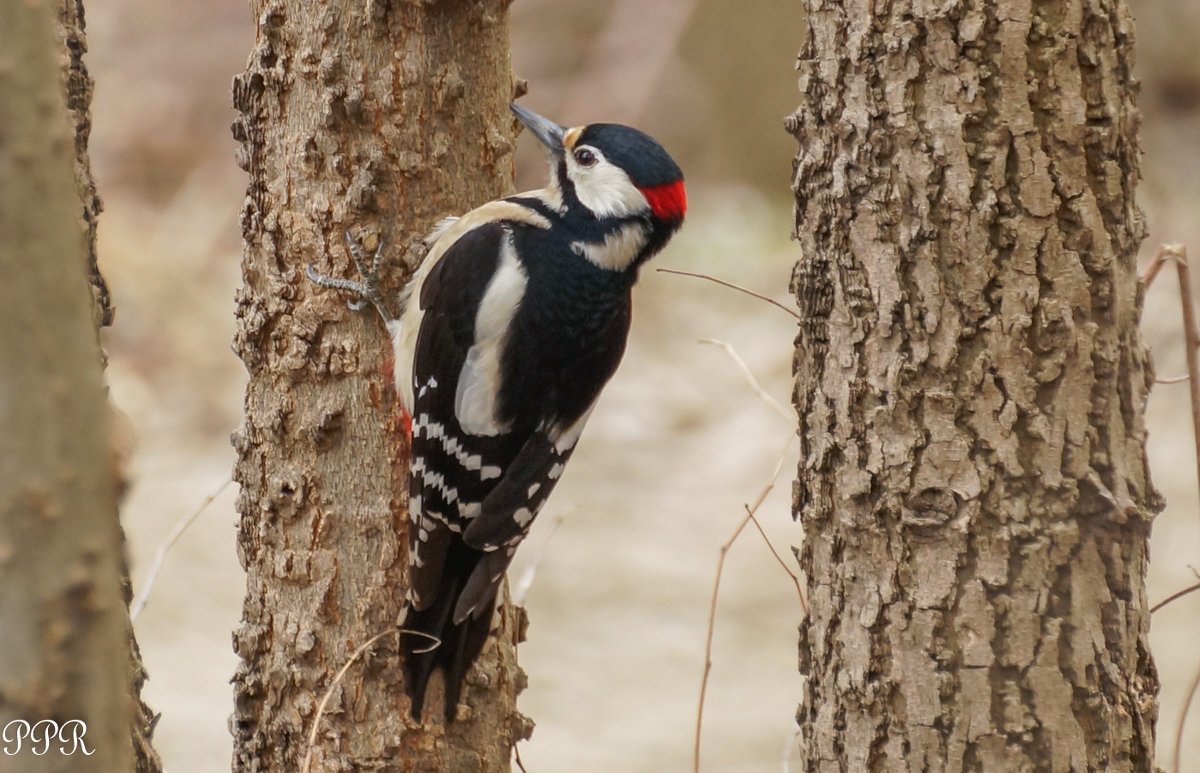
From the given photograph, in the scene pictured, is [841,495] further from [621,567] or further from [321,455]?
[621,567]

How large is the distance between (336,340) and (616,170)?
64cm

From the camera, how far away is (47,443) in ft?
2.44

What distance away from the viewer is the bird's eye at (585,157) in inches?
93.4

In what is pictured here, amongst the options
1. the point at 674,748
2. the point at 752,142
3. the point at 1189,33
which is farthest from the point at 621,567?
the point at 1189,33

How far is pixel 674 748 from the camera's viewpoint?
4578mm

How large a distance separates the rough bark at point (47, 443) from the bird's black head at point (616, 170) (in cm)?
157

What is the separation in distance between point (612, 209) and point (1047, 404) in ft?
3.43

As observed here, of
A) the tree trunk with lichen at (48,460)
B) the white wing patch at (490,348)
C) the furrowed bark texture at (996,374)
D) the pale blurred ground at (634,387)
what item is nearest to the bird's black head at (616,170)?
the white wing patch at (490,348)

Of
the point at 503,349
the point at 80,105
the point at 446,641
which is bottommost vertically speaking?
the point at 446,641

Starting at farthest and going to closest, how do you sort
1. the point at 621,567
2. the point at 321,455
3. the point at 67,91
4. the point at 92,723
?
the point at 621,567 < the point at 321,455 < the point at 67,91 < the point at 92,723

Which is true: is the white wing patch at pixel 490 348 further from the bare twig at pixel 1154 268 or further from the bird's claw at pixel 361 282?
the bare twig at pixel 1154 268

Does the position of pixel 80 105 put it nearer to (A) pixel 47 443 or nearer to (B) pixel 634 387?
(A) pixel 47 443

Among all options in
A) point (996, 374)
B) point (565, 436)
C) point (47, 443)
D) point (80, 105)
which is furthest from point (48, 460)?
point (565, 436)

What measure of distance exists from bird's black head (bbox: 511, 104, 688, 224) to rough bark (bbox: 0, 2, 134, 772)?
157 cm
